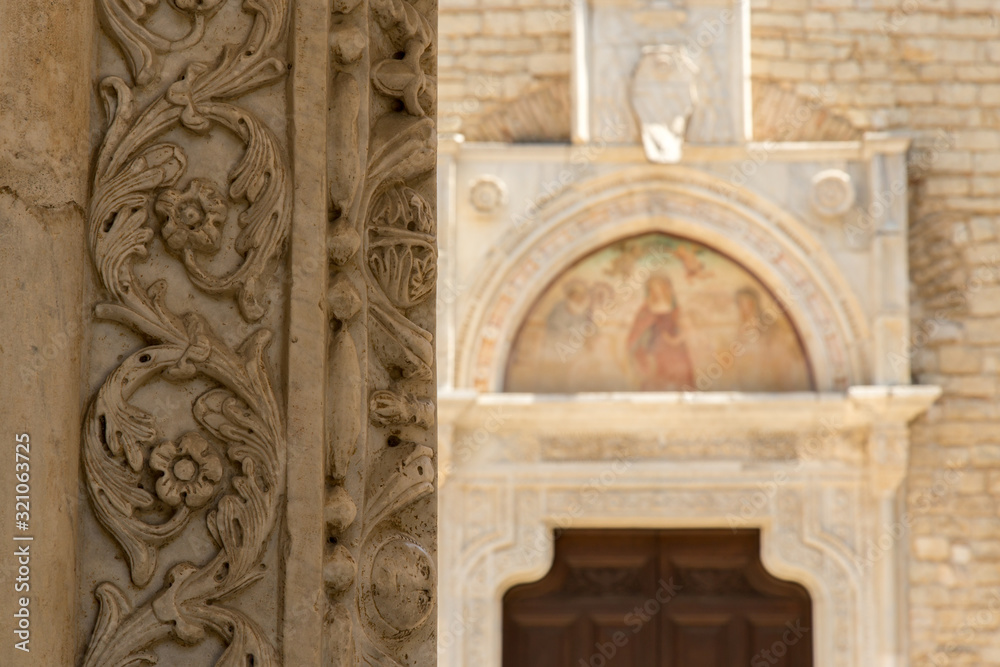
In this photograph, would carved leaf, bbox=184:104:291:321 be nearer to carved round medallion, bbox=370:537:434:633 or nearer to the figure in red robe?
carved round medallion, bbox=370:537:434:633

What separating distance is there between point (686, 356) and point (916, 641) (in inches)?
74.8

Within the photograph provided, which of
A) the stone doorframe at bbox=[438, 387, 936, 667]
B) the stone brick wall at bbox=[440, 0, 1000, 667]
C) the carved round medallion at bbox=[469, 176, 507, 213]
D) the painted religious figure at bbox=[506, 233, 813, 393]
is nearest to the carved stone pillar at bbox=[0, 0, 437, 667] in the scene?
the stone doorframe at bbox=[438, 387, 936, 667]

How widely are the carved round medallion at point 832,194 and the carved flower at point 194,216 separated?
17.4ft

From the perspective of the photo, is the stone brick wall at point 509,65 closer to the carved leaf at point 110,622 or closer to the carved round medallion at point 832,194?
the carved round medallion at point 832,194

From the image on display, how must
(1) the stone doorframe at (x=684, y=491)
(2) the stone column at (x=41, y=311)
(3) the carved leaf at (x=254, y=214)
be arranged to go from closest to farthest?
(2) the stone column at (x=41, y=311) → (3) the carved leaf at (x=254, y=214) → (1) the stone doorframe at (x=684, y=491)

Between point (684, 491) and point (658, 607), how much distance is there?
2.20ft

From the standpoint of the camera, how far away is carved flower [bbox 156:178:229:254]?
120 cm

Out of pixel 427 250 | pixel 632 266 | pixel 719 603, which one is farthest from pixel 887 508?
pixel 427 250

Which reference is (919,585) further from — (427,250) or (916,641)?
(427,250)

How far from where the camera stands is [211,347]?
3.93 feet

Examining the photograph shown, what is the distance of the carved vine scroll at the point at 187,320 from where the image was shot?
1157 millimetres

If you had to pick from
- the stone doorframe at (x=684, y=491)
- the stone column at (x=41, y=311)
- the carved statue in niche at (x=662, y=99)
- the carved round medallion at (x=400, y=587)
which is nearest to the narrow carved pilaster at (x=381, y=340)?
the carved round medallion at (x=400, y=587)

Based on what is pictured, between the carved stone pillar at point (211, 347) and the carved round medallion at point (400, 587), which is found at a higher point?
the carved stone pillar at point (211, 347)

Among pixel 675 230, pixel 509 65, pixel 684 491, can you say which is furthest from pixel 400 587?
pixel 509 65
